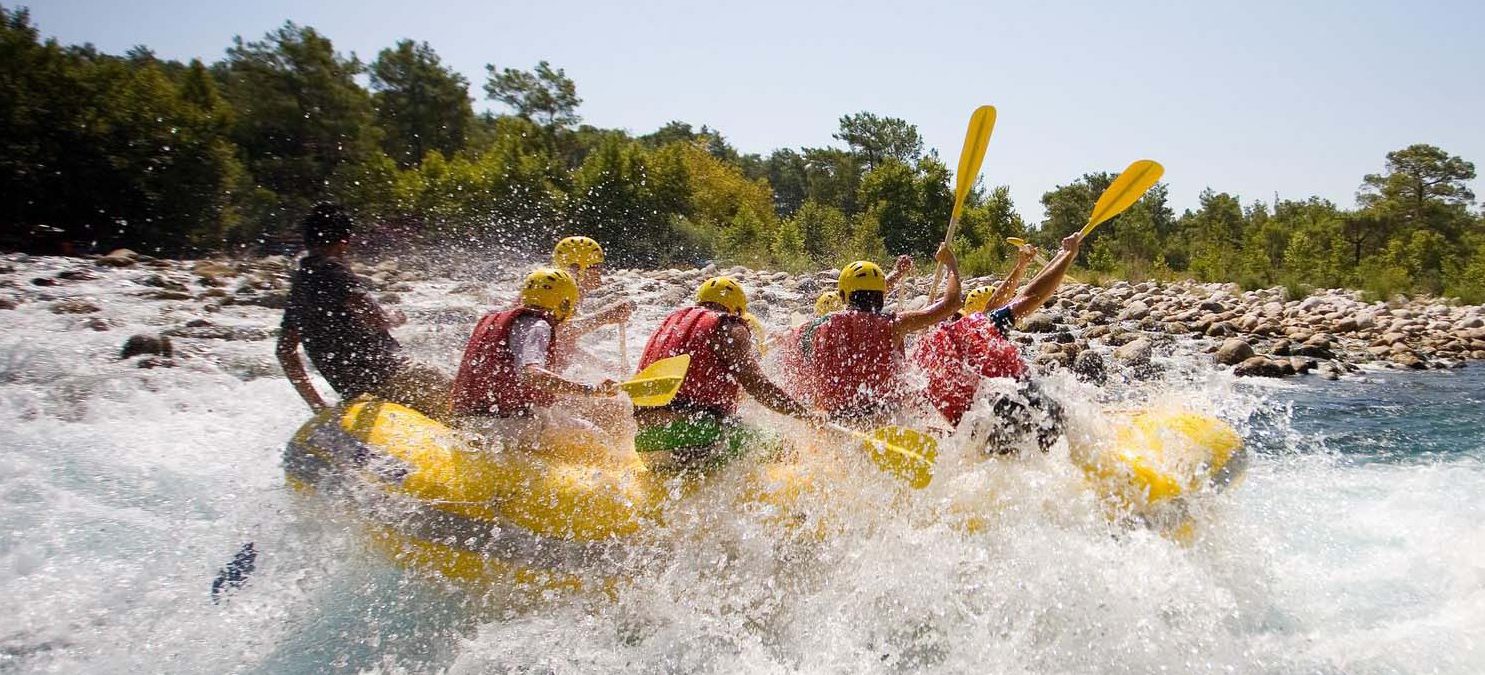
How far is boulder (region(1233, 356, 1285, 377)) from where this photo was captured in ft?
36.5

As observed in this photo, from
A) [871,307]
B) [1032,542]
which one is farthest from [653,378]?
[1032,542]

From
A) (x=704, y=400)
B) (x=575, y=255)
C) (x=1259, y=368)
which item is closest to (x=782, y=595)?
(x=704, y=400)

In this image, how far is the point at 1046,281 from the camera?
431cm

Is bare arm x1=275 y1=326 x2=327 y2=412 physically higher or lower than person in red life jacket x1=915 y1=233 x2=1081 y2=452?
lower

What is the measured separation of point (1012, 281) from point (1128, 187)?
914mm

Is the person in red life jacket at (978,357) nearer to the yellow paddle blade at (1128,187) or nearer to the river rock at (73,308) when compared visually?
the yellow paddle blade at (1128,187)

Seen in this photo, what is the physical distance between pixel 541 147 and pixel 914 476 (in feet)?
130

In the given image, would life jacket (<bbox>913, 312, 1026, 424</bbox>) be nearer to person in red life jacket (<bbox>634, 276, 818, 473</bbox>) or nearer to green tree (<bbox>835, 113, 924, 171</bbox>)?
person in red life jacket (<bbox>634, 276, 818, 473</bbox>)

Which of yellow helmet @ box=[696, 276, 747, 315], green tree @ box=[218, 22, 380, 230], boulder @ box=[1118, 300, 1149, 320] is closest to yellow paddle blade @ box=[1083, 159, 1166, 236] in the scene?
yellow helmet @ box=[696, 276, 747, 315]

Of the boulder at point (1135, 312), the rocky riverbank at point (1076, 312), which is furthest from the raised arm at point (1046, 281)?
the boulder at point (1135, 312)

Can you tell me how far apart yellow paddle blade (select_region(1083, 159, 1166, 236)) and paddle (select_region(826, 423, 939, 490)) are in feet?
6.94

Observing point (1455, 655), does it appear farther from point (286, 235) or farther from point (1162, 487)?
point (286, 235)

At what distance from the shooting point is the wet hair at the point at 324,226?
4.18 meters

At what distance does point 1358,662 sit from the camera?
337 cm
